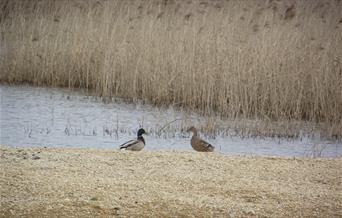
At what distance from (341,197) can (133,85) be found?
7.47m

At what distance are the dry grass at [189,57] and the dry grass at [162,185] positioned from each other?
4.65m

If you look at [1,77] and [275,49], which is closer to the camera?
[275,49]

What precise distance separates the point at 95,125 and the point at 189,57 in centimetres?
223

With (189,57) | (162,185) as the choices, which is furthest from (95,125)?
(162,185)

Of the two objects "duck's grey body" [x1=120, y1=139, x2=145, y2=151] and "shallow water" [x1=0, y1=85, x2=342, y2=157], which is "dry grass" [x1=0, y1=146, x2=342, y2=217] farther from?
"shallow water" [x1=0, y1=85, x2=342, y2=157]

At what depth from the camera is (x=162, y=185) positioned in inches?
268

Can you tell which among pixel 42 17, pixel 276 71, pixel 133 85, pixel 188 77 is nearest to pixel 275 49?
pixel 276 71

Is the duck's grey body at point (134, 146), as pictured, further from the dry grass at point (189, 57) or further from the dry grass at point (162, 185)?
the dry grass at point (189, 57)

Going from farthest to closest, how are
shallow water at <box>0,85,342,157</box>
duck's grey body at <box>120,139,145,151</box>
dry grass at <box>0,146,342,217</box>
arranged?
1. shallow water at <box>0,85,342,157</box>
2. duck's grey body at <box>120,139,145,151</box>
3. dry grass at <box>0,146,342,217</box>

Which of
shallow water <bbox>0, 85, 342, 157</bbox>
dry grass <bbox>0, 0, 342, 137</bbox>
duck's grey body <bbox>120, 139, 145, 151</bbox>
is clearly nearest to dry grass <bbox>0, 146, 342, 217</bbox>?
duck's grey body <bbox>120, 139, 145, 151</bbox>

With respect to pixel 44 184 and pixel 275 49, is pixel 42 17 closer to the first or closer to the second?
pixel 275 49

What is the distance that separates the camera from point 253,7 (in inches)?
661

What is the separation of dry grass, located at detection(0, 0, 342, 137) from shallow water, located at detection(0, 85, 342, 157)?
414mm

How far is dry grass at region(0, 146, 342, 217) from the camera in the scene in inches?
244
